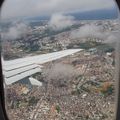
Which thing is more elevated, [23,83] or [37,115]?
[23,83]

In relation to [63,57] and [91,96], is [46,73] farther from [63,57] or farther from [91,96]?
[91,96]

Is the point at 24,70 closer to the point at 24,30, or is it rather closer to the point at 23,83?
the point at 23,83

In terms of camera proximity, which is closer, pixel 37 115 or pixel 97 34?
pixel 97 34

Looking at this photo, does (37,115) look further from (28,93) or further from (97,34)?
(97,34)

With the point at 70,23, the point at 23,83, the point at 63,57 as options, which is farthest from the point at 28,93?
the point at 70,23

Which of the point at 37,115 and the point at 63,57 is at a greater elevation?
the point at 63,57

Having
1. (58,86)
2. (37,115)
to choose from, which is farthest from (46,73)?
(37,115)

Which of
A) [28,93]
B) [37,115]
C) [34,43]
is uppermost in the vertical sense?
[34,43]

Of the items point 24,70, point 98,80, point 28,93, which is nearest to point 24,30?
point 24,70
